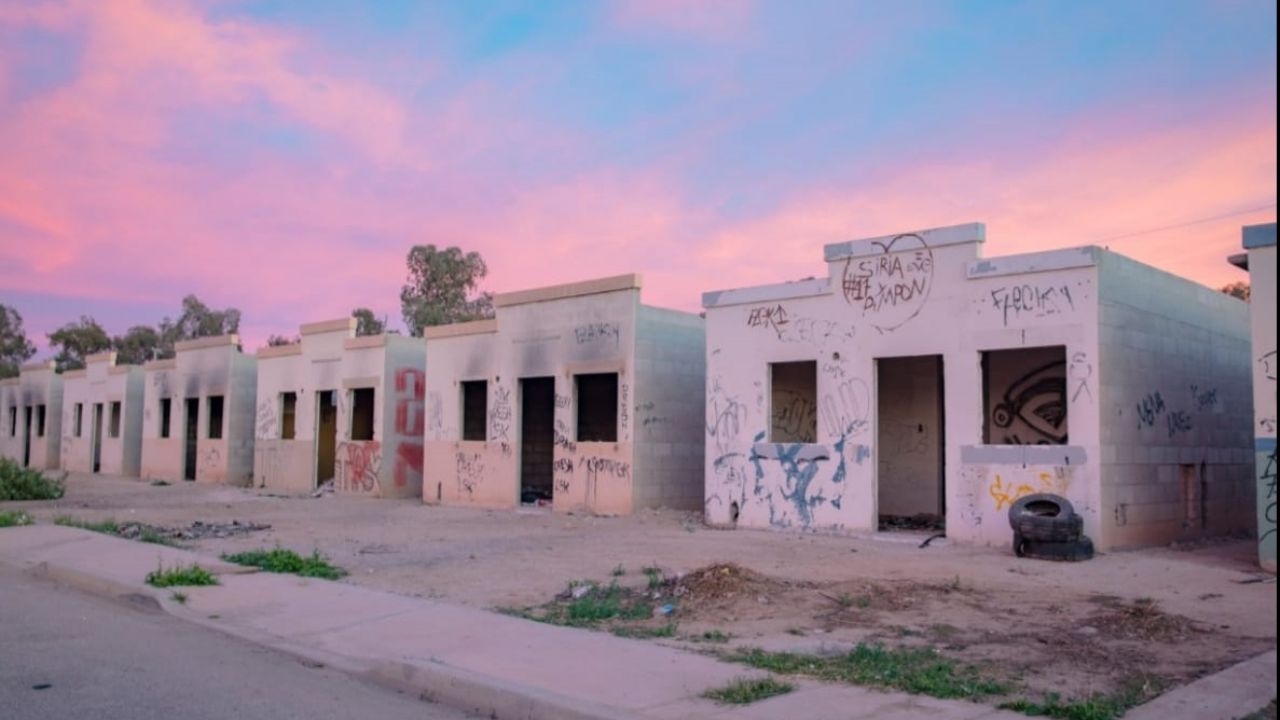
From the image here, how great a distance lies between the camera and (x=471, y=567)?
14.4m

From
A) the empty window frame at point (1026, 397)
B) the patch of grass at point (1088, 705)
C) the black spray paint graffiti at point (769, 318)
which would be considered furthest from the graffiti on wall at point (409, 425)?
the patch of grass at point (1088, 705)

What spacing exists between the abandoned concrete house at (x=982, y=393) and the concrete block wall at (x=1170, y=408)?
1.7 inches

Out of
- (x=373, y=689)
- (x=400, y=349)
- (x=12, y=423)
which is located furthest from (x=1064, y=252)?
(x=12, y=423)

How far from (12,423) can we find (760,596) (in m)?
57.1

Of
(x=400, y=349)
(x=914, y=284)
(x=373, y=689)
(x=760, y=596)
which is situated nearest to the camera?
(x=373, y=689)

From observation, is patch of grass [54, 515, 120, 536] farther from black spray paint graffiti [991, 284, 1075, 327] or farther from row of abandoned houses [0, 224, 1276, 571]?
black spray paint graffiti [991, 284, 1075, 327]

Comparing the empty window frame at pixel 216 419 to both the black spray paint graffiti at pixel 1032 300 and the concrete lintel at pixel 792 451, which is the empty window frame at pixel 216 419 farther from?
the black spray paint graffiti at pixel 1032 300

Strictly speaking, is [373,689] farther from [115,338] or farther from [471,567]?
[115,338]

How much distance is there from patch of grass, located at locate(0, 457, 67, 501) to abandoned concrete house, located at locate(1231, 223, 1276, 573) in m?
28.1

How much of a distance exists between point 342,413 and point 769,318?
16.4 meters

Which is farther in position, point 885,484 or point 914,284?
point 885,484

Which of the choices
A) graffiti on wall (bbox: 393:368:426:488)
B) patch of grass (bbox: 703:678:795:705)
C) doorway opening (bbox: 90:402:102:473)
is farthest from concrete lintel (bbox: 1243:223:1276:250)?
doorway opening (bbox: 90:402:102:473)

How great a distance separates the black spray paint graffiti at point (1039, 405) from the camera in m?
19.6

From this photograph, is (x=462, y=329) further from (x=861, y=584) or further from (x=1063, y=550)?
(x=861, y=584)
